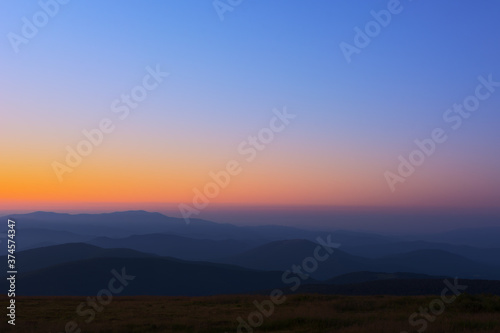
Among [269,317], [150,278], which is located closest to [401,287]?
[269,317]

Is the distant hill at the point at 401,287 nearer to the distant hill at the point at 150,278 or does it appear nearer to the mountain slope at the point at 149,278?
the distant hill at the point at 150,278

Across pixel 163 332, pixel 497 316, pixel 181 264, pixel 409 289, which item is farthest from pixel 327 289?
pixel 181 264

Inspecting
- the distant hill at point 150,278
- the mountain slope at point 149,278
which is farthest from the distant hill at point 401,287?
the mountain slope at point 149,278

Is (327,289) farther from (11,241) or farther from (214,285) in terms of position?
(214,285)

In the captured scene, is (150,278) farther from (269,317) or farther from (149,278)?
(269,317)

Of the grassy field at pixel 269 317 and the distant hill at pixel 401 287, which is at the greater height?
the grassy field at pixel 269 317

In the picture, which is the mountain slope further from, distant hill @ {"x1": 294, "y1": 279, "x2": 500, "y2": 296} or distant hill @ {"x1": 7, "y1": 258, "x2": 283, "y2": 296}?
distant hill @ {"x1": 294, "y1": 279, "x2": 500, "y2": 296}

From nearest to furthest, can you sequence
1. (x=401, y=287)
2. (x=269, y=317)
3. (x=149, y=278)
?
(x=269, y=317)
(x=401, y=287)
(x=149, y=278)
